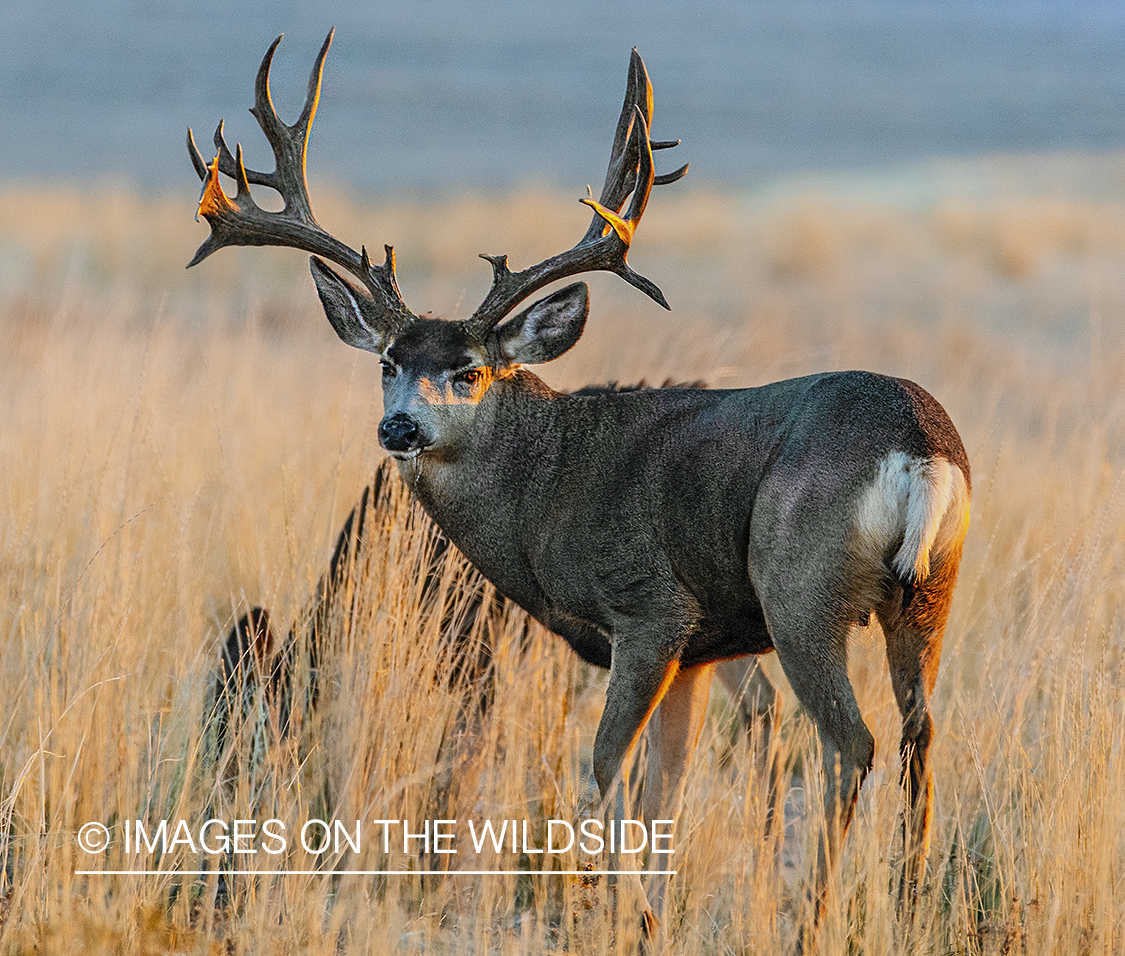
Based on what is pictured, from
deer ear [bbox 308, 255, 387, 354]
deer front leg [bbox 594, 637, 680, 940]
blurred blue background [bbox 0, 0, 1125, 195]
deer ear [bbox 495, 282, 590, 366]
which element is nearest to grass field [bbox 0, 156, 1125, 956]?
deer front leg [bbox 594, 637, 680, 940]

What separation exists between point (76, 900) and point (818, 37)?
9932 centimetres

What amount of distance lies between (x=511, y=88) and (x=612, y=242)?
7041 cm

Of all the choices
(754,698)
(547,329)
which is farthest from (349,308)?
(754,698)

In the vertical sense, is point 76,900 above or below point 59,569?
below

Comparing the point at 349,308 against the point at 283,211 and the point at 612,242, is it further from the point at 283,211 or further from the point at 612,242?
the point at 612,242

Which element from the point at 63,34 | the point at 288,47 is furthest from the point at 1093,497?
the point at 63,34

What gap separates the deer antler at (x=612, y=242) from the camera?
16.4 ft

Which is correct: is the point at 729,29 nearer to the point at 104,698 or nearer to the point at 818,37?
the point at 818,37

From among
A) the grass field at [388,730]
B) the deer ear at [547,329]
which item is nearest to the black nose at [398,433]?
the deer ear at [547,329]

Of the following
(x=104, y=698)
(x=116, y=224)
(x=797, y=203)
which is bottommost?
(x=104, y=698)

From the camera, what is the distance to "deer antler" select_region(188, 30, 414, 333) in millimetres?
5238

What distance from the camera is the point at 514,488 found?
16.8 feet
